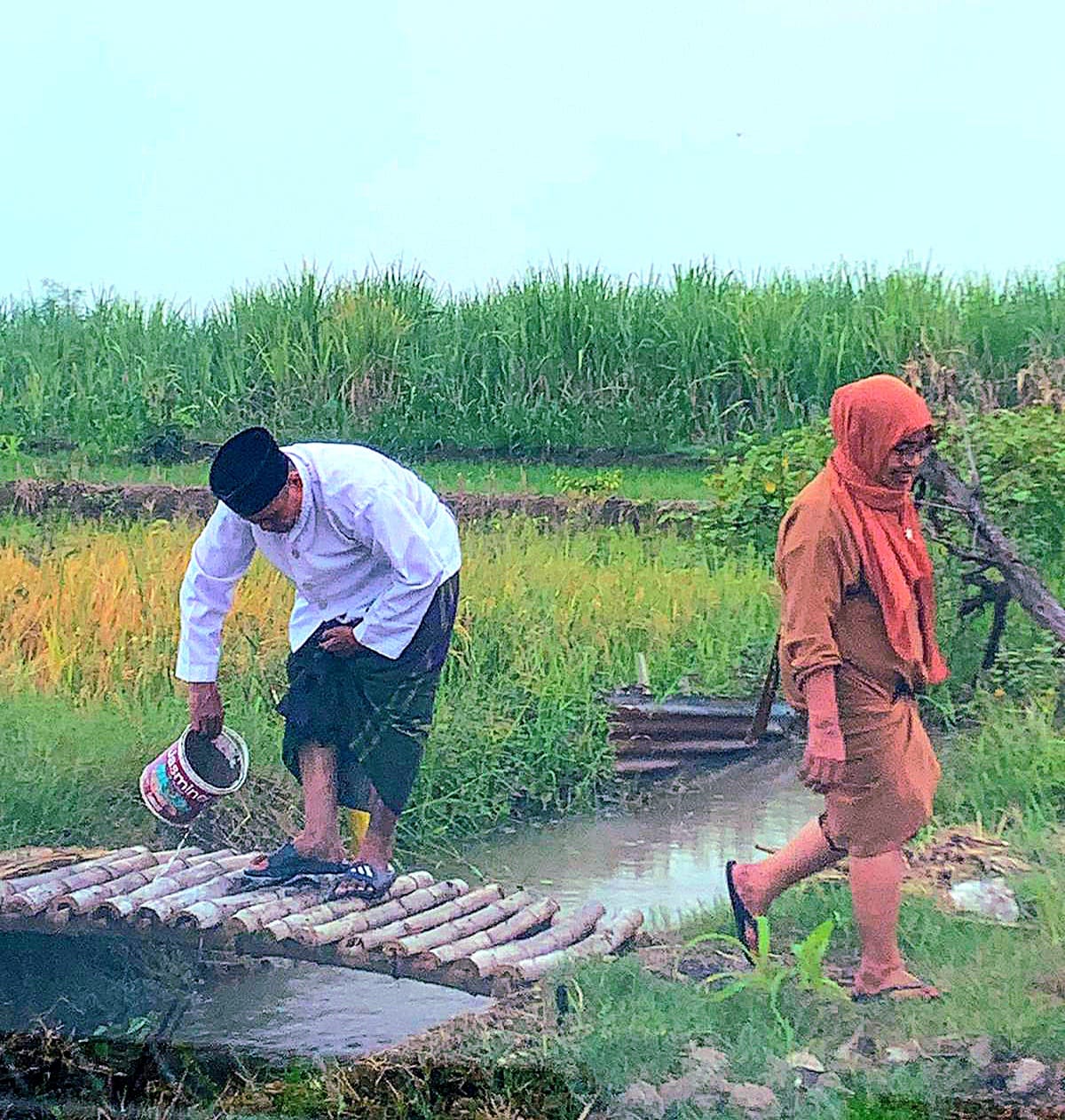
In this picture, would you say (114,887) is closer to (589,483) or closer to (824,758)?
(589,483)

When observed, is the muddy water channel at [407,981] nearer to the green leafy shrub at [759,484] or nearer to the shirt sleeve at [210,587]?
the green leafy shrub at [759,484]

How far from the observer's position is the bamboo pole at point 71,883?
3.93 m

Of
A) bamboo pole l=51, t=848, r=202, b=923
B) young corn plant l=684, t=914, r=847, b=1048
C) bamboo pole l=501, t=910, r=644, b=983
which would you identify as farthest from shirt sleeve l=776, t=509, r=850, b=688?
bamboo pole l=51, t=848, r=202, b=923

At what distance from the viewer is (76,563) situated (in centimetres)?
410

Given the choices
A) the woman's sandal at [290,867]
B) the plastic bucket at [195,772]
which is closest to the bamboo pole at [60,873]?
the plastic bucket at [195,772]

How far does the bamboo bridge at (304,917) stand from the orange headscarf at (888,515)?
0.88 meters

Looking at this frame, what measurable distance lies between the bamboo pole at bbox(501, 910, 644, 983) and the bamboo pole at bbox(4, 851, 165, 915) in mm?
917

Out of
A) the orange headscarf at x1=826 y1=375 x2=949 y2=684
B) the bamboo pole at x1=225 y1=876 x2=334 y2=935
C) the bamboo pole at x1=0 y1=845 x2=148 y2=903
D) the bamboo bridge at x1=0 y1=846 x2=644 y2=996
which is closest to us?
the orange headscarf at x1=826 y1=375 x2=949 y2=684

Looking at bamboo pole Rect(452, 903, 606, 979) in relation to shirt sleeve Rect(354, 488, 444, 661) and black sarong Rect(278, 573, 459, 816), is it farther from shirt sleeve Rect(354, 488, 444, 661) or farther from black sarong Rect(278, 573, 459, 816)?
shirt sleeve Rect(354, 488, 444, 661)

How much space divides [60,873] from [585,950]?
126cm

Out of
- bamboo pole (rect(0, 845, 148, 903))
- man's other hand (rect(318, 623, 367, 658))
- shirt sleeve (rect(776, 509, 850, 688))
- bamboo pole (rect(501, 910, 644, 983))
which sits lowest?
bamboo pole (rect(501, 910, 644, 983))

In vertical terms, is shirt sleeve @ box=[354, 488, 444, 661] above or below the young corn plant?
above

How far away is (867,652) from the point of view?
3543mm

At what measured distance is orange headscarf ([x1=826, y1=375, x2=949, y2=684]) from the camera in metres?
3.52
